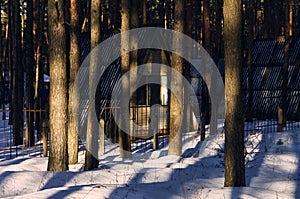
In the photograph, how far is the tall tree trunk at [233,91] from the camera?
10.5 m

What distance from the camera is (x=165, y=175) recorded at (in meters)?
12.8

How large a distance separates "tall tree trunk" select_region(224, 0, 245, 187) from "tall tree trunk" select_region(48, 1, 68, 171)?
179 inches

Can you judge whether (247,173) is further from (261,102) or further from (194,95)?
(194,95)

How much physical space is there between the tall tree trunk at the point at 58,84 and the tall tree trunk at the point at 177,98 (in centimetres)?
486

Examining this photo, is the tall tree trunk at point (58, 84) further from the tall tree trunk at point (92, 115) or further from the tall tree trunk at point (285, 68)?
the tall tree trunk at point (285, 68)

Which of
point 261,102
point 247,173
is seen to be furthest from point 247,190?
point 261,102

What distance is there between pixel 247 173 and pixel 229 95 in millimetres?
3252

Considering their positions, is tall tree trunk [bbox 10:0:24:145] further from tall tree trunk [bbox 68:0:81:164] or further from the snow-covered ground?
tall tree trunk [bbox 68:0:81:164]

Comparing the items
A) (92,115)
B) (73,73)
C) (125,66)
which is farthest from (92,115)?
(125,66)

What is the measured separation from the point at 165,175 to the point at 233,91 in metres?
3.30

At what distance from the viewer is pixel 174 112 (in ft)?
57.4

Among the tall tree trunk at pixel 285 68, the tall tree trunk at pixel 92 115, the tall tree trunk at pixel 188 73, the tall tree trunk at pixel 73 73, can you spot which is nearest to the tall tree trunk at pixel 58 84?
the tall tree trunk at pixel 92 115

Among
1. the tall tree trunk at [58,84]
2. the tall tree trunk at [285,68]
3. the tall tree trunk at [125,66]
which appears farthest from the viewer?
the tall tree trunk at [285,68]

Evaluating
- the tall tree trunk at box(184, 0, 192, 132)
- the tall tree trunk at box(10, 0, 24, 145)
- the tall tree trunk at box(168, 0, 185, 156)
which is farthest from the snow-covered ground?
the tall tree trunk at box(10, 0, 24, 145)
